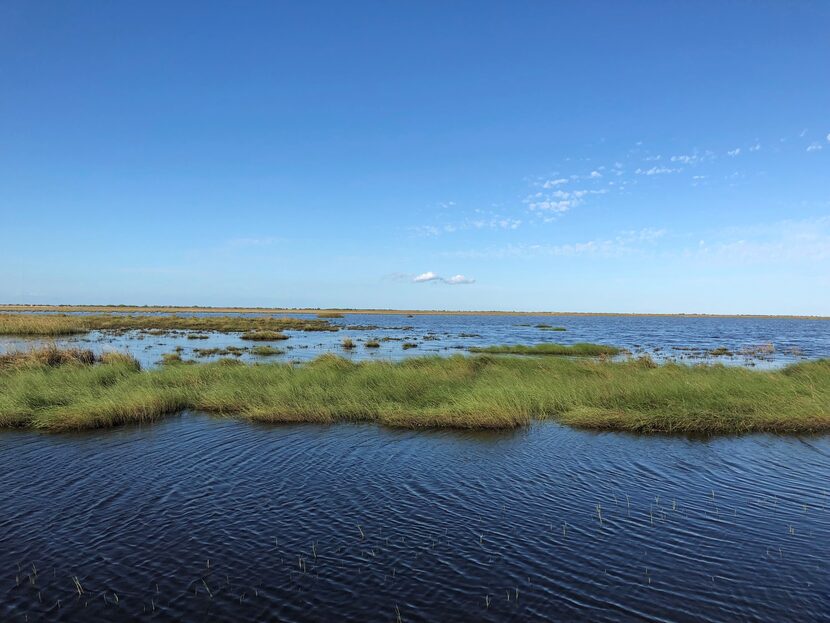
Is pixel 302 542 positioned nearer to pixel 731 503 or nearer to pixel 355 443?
pixel 355 443

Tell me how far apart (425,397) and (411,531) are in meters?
10.8

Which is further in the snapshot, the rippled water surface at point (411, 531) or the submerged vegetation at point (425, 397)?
the submerged vegetation at point (425, 397)

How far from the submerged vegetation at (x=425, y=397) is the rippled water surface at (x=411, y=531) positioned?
2270mm

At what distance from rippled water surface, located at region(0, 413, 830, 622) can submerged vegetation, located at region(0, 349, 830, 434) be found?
7.45 ft

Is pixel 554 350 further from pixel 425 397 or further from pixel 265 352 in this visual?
pixel 425 397

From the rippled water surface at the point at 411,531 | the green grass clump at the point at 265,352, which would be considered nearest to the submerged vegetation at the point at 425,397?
the rippled water surface at the point at 411,531

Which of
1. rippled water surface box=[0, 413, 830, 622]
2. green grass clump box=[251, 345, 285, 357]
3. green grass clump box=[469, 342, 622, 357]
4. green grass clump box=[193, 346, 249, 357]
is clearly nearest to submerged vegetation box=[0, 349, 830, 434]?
rippled water surface box=[0, 413, 830, 622]

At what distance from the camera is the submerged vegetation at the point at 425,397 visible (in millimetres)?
17094

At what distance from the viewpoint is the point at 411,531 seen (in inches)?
365

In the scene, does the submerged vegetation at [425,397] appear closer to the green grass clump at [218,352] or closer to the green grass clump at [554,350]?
the green grass clump at [218,352]

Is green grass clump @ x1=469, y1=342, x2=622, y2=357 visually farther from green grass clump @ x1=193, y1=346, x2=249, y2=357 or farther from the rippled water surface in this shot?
the rippled water surface

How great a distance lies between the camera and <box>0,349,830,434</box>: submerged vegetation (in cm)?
1709

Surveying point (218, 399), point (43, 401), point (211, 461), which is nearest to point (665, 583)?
point (211, 461)

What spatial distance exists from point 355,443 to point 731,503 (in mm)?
10177
